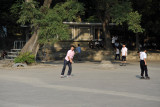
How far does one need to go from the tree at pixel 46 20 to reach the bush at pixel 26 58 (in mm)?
1112

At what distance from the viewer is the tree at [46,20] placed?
77.9 feet

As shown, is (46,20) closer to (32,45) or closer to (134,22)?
(32,45)

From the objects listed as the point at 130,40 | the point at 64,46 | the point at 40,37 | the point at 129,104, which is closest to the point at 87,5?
the point at 64,46

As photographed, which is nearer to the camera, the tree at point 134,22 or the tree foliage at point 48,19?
the tree foliage at point 48,19

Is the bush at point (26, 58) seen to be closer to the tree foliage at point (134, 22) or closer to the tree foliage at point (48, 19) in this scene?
the tree foliage at point (48, 19)

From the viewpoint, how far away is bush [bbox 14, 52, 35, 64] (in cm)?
2394

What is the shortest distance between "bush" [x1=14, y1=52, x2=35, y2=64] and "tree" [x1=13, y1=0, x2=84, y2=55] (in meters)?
1.11

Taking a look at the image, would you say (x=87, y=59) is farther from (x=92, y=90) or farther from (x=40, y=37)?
(x=92, y=90)

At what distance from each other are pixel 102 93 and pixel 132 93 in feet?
3.45

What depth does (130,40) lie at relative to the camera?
44.8 meters

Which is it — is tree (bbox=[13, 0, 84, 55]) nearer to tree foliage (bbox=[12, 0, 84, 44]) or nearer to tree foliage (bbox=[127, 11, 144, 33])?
tree foliage (bbox=[12, 0, 84, 44])

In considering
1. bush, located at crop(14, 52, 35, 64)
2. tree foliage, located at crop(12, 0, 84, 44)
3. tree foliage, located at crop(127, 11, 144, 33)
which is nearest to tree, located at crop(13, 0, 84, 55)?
tree foliage, located at crop(12, 0, 84, 44)

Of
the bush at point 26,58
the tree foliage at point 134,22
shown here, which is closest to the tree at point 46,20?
the bush at point 26,58

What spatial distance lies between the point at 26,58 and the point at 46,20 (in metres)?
3.30
